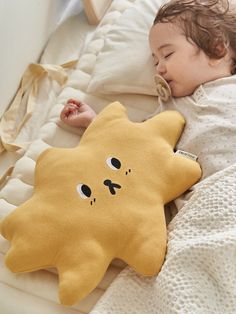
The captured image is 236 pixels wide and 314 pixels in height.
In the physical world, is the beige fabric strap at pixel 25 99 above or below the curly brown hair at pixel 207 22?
below

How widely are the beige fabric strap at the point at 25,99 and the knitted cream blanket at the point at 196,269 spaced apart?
59 cm

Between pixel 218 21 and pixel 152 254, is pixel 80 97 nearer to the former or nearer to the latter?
pixel 218 21

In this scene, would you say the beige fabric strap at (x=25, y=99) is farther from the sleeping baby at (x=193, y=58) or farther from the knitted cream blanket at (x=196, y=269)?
the knitted cream blanket at (x=196, y=269)

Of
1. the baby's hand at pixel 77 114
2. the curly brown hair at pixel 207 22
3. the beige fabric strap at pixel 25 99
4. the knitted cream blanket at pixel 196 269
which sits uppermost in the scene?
the curly brown hair at pixel 207 22

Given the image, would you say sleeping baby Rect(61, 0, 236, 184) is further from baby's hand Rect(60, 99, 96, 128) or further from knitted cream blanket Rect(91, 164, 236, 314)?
knitted cream blanket Rect(91, 164, 236, 314)

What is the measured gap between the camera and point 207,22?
4.42ft

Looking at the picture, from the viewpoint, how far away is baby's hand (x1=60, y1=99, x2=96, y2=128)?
4.49ft

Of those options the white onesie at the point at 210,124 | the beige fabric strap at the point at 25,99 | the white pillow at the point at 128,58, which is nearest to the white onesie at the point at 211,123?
the white onesie at the point at 210,124

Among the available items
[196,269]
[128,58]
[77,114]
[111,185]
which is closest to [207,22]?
[128,58]

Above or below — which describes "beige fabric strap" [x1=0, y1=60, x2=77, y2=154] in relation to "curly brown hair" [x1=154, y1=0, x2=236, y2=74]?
below

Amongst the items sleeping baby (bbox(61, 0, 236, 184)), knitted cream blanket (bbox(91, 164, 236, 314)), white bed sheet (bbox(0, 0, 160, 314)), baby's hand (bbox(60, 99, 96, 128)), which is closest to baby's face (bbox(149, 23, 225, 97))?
sleeping baby (bbox(61, 0, 236, 184))

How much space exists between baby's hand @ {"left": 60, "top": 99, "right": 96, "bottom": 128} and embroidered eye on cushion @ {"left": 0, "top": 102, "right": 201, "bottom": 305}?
132 millimetres

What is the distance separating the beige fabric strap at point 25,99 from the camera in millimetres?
1532

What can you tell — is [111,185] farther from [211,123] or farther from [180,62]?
[180,62]
